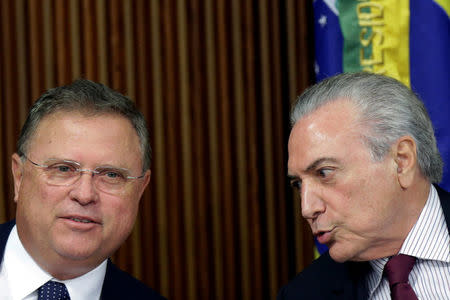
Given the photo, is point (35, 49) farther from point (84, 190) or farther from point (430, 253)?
point (430, 253)

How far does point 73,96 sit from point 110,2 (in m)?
0.87

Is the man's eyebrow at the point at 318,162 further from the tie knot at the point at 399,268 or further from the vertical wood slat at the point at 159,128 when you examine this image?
the vertical wood slat at the point at 159,128

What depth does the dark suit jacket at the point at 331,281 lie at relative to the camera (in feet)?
7.69

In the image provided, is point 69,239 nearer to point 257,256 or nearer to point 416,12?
point 257,256

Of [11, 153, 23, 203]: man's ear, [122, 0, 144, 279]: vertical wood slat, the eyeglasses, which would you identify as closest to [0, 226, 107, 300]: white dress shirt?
[11, 153, 23, 203]: man's ear

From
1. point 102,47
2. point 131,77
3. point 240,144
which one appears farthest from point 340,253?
point 102,47

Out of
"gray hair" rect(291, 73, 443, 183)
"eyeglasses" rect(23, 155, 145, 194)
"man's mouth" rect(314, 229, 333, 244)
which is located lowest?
"man's mouth" rect(314, 229, 333, 244)

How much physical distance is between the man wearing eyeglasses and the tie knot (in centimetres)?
85

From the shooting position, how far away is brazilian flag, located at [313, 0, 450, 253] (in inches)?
110

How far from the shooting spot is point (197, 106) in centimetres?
309

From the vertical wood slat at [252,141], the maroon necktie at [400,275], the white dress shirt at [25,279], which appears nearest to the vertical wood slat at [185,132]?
the vertical wood slat at [252,141]

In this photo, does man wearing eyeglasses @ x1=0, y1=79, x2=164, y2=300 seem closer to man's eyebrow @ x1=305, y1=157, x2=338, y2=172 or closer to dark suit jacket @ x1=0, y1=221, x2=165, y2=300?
dark suit jacket @ x1=0, y1=221, x2=165, y2=300

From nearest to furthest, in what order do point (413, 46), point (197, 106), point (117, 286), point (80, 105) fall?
point (80, 105), point (117, 286), point (413, 46), point (197, 106)

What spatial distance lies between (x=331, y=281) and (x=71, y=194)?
95cm
